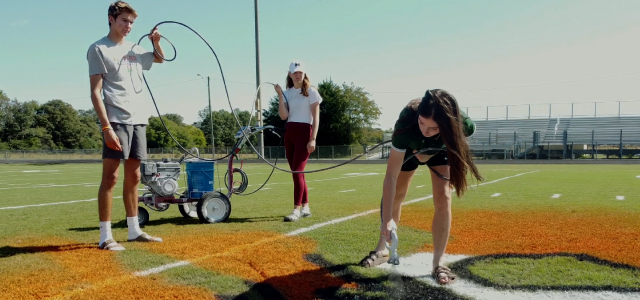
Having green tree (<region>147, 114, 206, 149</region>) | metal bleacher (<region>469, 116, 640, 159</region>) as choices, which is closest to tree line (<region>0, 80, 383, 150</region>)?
green tree (<region>147, 114, 206, 149</region>)

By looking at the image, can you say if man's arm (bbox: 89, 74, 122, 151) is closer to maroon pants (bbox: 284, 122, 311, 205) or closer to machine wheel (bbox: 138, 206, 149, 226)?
machine wheel (bbox: 138, 206, 149, 226)

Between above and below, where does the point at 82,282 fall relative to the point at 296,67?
below

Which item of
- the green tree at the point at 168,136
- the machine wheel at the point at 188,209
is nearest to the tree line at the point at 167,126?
the green tree at the point at 168,136

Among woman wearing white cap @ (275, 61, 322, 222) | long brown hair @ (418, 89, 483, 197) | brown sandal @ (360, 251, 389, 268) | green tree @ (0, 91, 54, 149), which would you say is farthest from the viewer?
green tree @ (0, 91, 54, 149)

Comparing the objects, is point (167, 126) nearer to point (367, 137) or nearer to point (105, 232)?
point (367, 137)

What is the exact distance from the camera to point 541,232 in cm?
491

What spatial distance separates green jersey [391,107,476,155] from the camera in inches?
125

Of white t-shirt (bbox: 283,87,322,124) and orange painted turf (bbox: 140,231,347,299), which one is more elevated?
white t-shirt (bbox: 283,87,322,124)

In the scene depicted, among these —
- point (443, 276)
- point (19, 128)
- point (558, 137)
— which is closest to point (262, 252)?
point (443, 276)

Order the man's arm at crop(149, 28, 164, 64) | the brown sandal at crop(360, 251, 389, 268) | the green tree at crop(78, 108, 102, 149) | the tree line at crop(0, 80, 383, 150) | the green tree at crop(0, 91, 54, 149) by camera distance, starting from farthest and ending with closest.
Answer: the green tree at crop(78, 108, 102, 149) < the green tree at crop(0, 91, 54, 149) < the tree line at crop(0, 80, 383, 150) < the man's arm at crop(149, 28, 164, 64) < the brown sandal at crop(360, 251, 389, 268)

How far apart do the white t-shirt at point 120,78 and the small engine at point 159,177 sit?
1.07m

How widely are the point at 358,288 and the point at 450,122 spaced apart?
1.19m

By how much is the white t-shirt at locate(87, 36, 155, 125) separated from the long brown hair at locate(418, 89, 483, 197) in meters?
2.74

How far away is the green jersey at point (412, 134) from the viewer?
10.4 feet
